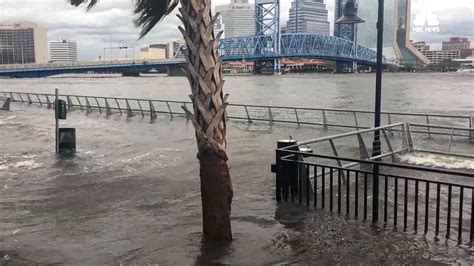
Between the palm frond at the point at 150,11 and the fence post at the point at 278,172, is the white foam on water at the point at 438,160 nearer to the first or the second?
the fence post at the point at 278,172

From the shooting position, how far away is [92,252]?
6570 mm

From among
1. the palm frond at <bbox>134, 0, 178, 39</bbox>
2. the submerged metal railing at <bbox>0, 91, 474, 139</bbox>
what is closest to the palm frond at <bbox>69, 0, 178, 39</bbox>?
the palm frond at <bbox>134, 0, 178, 39</bbox>

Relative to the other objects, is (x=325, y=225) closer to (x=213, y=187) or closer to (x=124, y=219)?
(x=213, y=187)

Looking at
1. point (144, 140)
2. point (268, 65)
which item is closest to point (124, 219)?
point (144, 140)

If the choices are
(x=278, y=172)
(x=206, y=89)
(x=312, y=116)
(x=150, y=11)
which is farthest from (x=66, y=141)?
(x=312, y=116)

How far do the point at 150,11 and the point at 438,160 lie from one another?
9096mm

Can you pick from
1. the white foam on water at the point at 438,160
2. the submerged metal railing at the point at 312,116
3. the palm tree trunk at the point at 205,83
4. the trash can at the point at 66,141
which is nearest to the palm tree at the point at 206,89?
the palm tree trunk at the point at 205,83

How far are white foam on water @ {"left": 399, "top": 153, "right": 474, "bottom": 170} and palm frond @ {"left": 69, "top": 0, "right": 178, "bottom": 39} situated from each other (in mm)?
7998

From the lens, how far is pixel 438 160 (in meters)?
13.1

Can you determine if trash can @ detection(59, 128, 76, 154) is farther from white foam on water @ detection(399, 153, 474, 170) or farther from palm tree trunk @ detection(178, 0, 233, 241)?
palm tree trunk @ detection(178, 0, 233, 241)

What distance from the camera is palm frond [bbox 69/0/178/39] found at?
6.73m

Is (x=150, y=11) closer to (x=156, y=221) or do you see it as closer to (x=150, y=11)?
(x=150, y=11)

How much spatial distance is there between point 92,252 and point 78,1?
10.4 ft

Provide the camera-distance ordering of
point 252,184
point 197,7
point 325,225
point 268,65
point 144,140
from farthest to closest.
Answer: point 268,65 < point 144,140 < point 252,184 < point 325,225 < point 197,7
